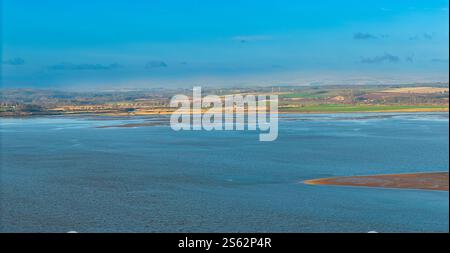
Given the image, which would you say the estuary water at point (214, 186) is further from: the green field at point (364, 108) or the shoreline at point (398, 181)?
the green field at point (364, 108)

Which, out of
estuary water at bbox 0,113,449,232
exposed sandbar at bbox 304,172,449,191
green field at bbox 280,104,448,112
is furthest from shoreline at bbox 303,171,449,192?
green field at bbox 280,104,448,112

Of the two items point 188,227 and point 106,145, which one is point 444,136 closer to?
point 106,145

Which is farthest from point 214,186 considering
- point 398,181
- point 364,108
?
point 364,108

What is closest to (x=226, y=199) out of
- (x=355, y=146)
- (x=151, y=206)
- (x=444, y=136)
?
(x=151, y=206)

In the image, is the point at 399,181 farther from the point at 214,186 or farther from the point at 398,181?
the point at 214,186

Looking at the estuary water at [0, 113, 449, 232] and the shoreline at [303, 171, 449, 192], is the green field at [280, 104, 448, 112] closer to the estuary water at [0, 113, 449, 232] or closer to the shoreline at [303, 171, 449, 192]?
the estuary water at [0, 113, 449, 232]

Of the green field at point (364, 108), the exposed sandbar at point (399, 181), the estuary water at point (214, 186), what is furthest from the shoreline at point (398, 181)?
the green field at point (364, 108)
